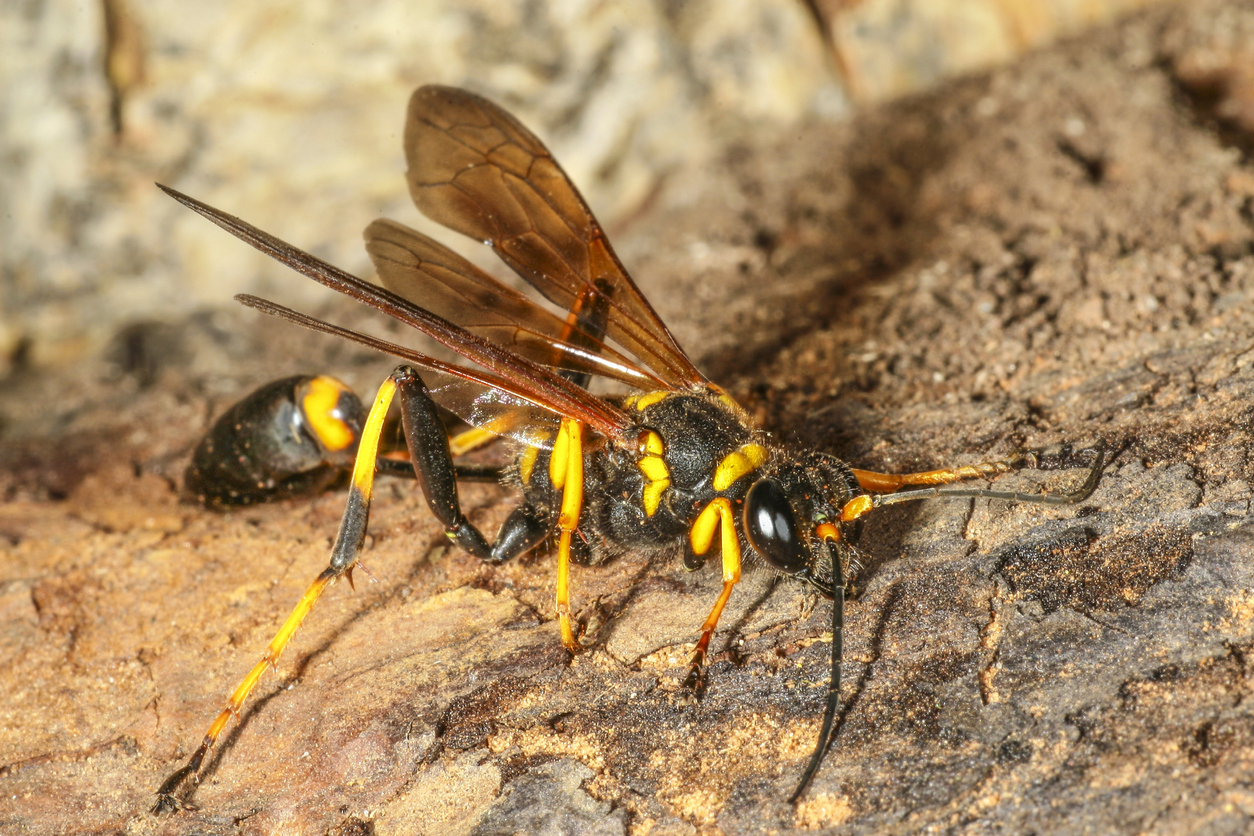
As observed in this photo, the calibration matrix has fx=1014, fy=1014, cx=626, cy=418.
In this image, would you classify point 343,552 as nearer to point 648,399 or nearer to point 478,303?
point 478,303

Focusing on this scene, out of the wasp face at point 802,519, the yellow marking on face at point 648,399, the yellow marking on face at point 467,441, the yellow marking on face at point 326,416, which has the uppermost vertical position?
the yellow marking on face at point 326,416

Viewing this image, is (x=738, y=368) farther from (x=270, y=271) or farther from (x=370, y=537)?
(x=270, y=271)

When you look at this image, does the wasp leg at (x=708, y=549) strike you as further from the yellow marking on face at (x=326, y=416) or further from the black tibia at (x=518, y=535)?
the yellow marking on face at (x=326, y=416)

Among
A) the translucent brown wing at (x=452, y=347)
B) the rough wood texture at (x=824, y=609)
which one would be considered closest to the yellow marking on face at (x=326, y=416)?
the rough wood texture at (x=824, y=609)

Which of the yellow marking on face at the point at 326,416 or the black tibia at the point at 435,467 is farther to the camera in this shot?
the yellow marking on face at the point at 326,416

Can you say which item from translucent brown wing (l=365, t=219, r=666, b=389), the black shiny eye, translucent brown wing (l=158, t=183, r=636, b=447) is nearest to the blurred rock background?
translucent brown wing (l=365, t=219, r=666, b=389)

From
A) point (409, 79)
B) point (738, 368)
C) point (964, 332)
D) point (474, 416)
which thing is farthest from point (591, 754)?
point (409, 79)

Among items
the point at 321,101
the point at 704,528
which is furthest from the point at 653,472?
the point at 321,101
